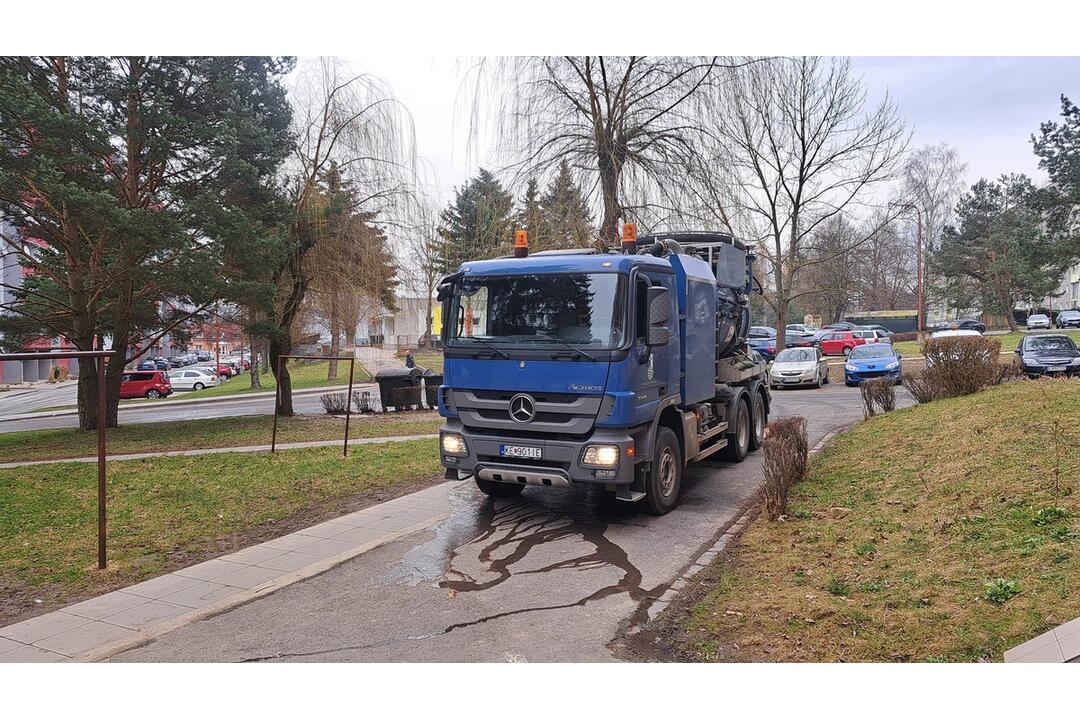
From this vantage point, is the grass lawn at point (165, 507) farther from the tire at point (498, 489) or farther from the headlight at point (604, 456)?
the headlight at point (604, 456)

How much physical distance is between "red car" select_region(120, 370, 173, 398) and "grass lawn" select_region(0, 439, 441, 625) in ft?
103

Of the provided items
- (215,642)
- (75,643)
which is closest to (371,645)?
(215,642)

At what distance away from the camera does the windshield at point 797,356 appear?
23.6m

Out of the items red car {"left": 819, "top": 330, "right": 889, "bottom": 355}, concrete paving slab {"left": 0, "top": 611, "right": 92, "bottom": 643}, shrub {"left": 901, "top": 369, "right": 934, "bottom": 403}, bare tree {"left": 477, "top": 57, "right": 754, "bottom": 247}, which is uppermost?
bare tree {"left": 477, "top": 57, "right": 754, "bottom": 247}

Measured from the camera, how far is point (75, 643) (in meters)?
4.48

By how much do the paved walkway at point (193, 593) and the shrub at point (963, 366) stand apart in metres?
10.3

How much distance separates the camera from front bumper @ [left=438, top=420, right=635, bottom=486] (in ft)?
21.7

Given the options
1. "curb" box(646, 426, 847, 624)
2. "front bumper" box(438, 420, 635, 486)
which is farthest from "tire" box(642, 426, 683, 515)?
"curb" box(646, 426, 847, 624)

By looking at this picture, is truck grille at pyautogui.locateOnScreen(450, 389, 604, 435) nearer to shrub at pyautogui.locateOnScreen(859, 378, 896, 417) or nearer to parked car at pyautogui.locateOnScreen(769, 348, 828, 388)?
shrub at pyautogui.locateOnScreen(859, 378, 896, 417)

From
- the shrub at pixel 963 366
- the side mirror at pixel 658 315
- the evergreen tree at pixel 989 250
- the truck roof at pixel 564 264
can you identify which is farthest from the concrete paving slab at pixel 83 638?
the evergreen tree at pixel 989 250

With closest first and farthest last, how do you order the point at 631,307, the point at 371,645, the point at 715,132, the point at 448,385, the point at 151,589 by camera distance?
the point at 371,645
the point at 151,589
the point at 631,307
the point at 448,385
the point at 715,132

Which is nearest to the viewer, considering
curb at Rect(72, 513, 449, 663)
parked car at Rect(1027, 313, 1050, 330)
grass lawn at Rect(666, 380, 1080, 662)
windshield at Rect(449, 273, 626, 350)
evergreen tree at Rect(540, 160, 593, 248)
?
grass lawn at Rect(666, 380, 1080, 662)

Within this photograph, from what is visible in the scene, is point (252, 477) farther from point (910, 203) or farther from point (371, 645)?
point (910, 203)

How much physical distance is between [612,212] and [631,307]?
18.9 feet
